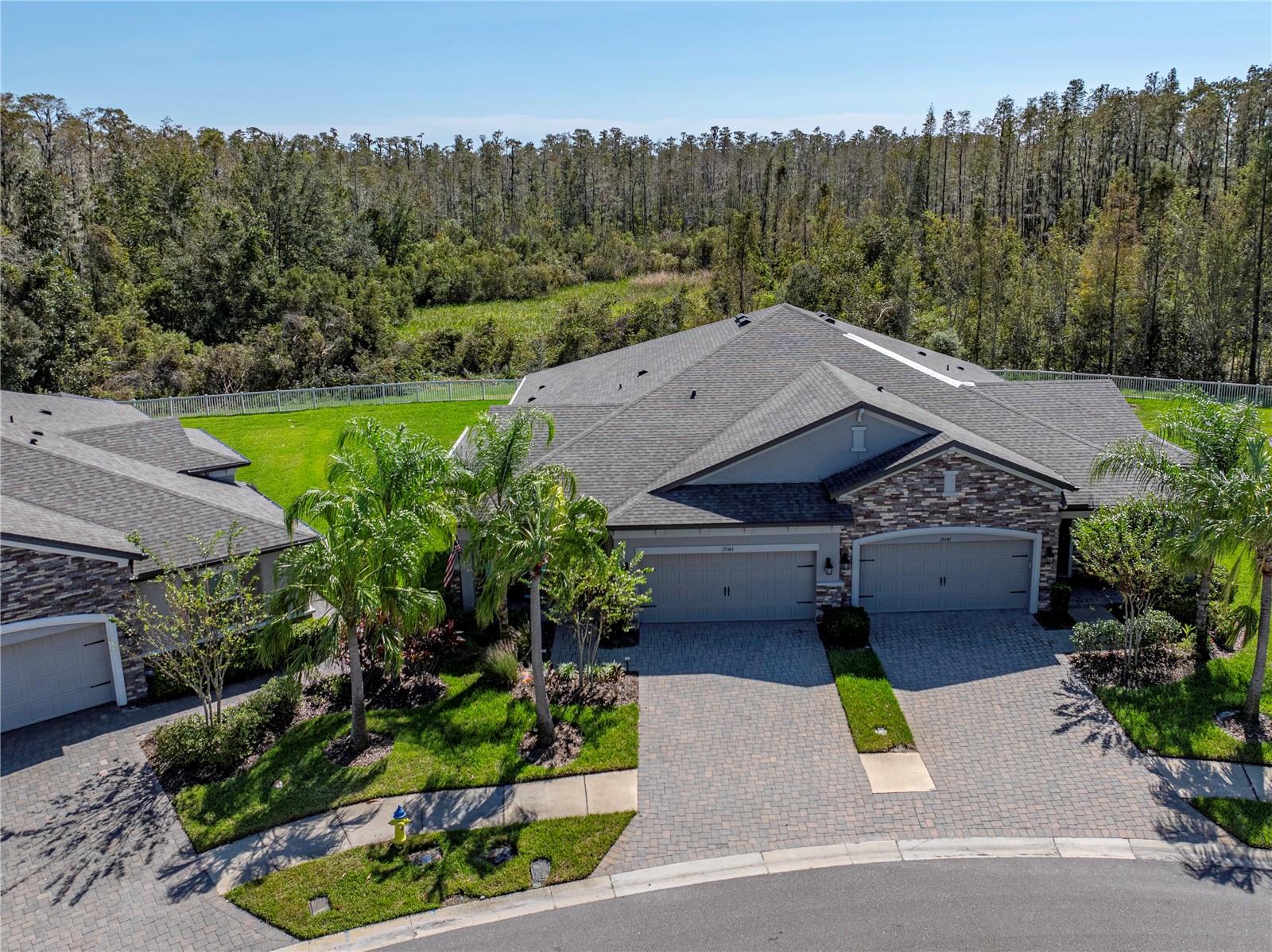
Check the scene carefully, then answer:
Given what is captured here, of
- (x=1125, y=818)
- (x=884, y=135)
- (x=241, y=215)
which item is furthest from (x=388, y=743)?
(x=884, y=135)

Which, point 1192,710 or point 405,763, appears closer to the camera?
point 405,763

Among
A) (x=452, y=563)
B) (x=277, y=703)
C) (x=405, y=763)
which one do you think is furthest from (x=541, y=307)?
(x=405, y=763)

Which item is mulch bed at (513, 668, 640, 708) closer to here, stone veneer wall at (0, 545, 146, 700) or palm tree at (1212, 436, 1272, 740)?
stone veneer wall at (0, 545, 146, 700)

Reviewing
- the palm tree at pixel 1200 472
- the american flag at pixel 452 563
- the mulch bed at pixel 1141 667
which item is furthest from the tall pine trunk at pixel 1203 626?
the american flag at pixel 452 563

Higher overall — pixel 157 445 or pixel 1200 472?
pixel 1200 472

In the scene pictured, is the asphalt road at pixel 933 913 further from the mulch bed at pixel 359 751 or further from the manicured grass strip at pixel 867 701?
the mulch bed at pixel 359 751

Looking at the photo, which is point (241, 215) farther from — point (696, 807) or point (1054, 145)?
point (1054, 145)

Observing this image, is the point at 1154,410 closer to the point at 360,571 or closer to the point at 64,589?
the point at 360,571
